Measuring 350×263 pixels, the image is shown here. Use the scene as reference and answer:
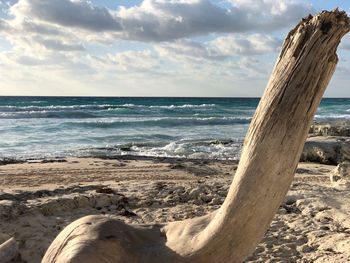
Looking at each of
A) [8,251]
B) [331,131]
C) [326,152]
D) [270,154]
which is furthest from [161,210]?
[331,131]

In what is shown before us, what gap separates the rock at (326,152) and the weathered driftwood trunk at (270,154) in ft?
39.6

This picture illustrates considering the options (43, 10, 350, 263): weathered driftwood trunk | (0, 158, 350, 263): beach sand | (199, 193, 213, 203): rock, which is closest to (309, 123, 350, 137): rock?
(0, 158, 350, 263): beach sand

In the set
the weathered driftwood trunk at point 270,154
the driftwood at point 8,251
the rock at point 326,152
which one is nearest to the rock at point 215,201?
the driftwood at point 8,251

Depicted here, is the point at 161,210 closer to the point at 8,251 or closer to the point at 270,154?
the point at 8,251

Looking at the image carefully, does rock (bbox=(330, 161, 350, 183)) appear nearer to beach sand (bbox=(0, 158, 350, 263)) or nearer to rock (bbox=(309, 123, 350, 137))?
beach sand (bbox=(0, 158, 350, 263))

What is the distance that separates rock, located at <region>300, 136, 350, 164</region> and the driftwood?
11.4m

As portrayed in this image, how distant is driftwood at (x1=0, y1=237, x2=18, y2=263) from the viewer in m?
4.64

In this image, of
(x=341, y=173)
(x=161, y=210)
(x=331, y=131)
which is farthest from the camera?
(x=331, y=131)

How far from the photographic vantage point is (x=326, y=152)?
14484 millimetres

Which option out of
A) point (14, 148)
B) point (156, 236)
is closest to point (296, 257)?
point (156, 236)

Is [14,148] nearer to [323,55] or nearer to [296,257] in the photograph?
[296,257]

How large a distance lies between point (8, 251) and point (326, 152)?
11773 mm

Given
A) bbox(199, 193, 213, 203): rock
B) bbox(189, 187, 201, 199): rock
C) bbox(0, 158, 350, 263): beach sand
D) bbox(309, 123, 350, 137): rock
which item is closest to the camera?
bbox(0, 158, 350, 263): beach sand

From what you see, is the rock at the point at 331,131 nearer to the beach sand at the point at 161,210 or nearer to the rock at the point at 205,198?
the beach sand at the point at 161,210
